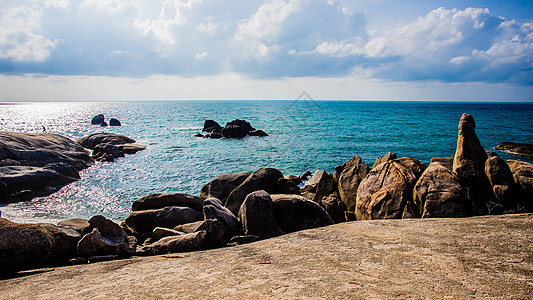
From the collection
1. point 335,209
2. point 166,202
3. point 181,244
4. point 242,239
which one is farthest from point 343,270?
point 166,202

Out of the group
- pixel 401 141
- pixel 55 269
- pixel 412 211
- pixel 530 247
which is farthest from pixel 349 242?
pixel 401 141

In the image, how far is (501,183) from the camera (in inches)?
344

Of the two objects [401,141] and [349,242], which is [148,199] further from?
[401,141]

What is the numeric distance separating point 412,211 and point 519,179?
396 centimetres

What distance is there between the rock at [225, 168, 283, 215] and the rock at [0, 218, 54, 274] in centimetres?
864

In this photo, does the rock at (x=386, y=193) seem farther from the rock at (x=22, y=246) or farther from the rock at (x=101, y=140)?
the rock at (x=101, y=140)

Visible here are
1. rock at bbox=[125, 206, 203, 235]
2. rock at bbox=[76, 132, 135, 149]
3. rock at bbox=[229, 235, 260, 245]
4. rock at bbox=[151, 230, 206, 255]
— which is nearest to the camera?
rock at bbox=[151, 230, 206, 255]

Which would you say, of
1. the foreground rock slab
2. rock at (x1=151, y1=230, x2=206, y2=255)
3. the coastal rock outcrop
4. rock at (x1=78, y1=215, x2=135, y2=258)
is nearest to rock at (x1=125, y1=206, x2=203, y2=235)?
rock at (x1=78, y1=215, x2=135, y2=258)

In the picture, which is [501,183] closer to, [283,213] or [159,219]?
[283,213]

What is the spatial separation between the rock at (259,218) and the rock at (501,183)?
6.74 meters

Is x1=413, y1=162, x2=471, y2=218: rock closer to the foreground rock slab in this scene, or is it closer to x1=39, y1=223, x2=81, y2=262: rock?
the foreground rock slab

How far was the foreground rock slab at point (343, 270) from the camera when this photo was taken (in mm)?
3621

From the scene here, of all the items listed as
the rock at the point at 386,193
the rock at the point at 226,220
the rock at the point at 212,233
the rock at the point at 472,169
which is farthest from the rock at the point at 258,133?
the rock at the point at 212,233

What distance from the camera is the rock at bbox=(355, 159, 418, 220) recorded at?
8539 mm
